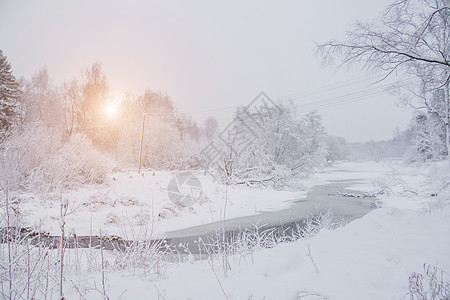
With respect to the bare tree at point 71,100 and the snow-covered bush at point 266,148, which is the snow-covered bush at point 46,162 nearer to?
the snow-covered bush at point 266,148

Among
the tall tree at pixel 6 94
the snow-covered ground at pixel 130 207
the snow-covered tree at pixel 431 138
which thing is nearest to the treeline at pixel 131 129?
the tall tree at pixel 6 94

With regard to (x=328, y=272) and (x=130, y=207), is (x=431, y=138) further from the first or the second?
(x=130, y=207)

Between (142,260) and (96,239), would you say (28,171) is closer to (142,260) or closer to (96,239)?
(96,239)

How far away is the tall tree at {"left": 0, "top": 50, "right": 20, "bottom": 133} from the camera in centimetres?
2069

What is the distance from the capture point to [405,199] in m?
13.3

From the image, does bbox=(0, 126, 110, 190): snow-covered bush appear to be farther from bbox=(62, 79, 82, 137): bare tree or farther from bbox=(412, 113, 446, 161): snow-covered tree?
bbox=(412, 113, 446, 161): snow-covered tree

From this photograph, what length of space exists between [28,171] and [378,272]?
14.1 m

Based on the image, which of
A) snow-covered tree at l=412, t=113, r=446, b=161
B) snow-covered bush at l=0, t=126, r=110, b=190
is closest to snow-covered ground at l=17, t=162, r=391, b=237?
snow-covered bush at l=0, t=126, r=110, b=190

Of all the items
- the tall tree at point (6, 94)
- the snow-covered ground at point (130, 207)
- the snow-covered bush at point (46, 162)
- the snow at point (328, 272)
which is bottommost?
the snow-covered ground at point (130, 207)

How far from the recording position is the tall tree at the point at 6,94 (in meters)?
20.7

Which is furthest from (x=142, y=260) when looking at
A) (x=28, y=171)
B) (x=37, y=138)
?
(x=37, y=138)

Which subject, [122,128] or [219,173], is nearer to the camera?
[219,173]

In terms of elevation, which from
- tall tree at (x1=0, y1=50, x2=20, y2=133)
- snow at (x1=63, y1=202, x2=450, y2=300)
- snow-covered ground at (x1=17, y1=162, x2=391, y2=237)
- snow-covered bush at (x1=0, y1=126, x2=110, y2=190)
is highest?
tall tree at (x1=0, y1=50, x2=20, y2=133)

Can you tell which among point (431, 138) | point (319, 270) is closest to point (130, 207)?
point (319, 270)
